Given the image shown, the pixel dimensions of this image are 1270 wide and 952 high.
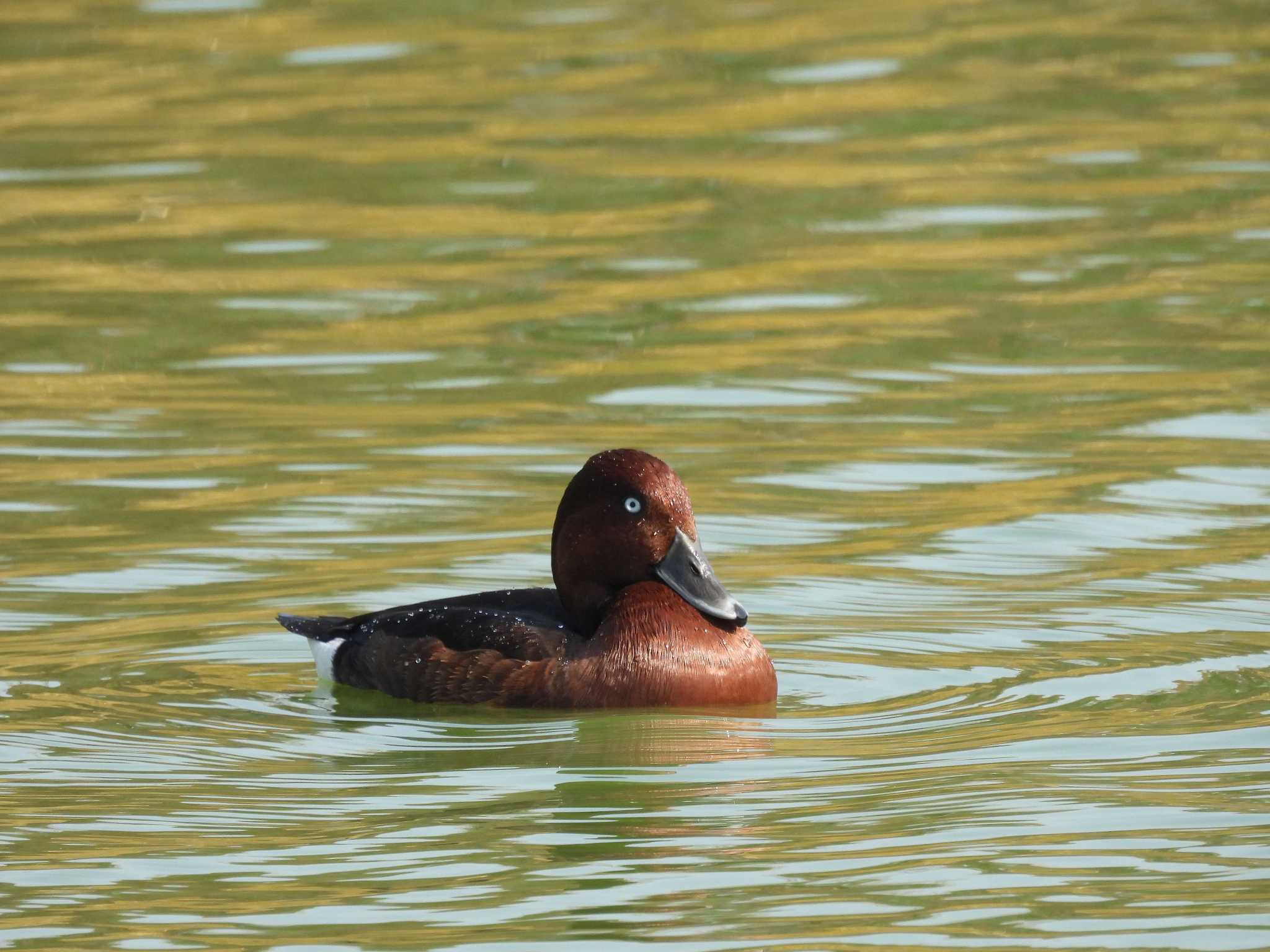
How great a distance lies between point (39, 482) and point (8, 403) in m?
1.60

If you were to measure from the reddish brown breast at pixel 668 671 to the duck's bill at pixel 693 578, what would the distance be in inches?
3.7

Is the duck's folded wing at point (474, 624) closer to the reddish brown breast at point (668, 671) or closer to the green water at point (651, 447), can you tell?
the reddish brown breast at point (668, 671)

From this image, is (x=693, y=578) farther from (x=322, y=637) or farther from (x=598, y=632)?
(x=322, y=637)

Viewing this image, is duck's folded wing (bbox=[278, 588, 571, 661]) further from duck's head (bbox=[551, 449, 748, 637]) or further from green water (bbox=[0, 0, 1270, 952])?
green water (bbox=[0, 0, 1270, 952])

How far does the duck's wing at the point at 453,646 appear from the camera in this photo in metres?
8.95

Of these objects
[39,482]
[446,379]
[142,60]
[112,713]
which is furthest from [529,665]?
[142,60]

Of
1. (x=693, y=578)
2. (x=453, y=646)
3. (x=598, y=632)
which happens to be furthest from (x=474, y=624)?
(x=693, y=578)

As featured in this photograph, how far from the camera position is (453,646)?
9023 millimetres

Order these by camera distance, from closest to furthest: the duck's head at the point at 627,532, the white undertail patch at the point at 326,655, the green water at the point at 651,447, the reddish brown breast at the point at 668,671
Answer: the green water at the point at 651,447 < the reddish brown breast at the point at 668,671 < the duck's head at the point at 627,532 < the white undertail patch at the point at 326,655

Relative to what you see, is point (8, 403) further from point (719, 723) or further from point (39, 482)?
point (719, 723)

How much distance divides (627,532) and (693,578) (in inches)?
10.8

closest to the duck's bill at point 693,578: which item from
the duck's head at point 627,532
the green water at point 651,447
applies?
the duck's head at point 627,532

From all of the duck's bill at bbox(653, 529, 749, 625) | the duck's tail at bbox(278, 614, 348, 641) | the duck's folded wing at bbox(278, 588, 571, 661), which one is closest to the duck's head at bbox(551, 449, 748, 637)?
the duck's bill at bbox(653, 529, 749, 625)

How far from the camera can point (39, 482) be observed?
11844 millimetres
